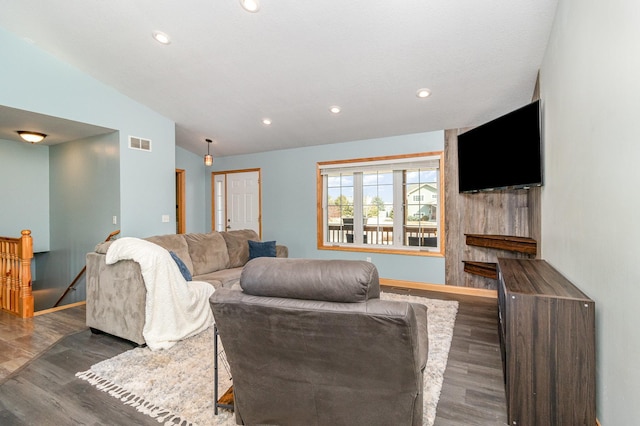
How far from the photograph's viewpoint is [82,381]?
208 cm

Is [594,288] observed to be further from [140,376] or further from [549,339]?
[140,376]

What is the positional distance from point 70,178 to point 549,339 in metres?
6.32

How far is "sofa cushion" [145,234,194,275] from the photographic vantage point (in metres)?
3.58

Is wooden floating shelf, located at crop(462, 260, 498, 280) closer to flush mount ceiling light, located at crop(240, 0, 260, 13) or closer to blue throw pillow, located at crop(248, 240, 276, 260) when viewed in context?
blue throw pillow, located at crop(248, 240, 276, 260)

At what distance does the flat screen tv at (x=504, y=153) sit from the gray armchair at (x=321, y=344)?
6.80 feet

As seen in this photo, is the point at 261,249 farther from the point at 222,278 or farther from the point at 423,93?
the point at 423,93

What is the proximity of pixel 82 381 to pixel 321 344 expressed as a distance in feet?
6.49

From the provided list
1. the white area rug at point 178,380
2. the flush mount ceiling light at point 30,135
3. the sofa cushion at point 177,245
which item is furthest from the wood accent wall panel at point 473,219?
the flush mount ceiling light at point 30,135

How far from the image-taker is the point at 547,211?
2506mm

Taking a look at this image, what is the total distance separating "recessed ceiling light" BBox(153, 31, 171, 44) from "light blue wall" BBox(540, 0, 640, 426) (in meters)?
3.26

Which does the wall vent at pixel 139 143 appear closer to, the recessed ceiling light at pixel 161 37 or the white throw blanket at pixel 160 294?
the recessed ceiling light at pixel 161 37

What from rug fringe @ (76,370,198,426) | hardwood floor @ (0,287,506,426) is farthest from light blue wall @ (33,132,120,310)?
rug fringe @ (76,370,198,426)

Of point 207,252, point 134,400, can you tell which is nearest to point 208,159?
point 207,252

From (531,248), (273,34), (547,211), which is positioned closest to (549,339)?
(547,211)
